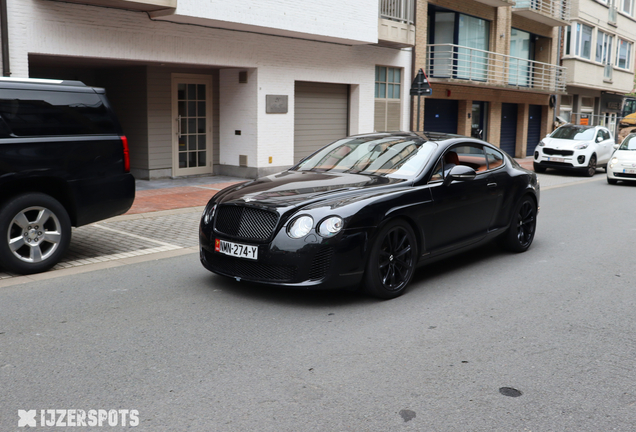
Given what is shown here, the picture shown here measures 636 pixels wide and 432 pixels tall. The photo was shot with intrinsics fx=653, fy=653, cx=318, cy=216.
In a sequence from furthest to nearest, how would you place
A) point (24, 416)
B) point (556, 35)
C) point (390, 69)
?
point (556, 35) → point (390, 69) → point (24, 416)

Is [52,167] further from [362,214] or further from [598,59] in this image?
[598,59]

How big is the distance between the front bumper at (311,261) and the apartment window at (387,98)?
15.0 meters

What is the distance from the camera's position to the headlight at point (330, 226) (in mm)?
5301

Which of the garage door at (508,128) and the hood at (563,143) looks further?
the garage door at (508,128)

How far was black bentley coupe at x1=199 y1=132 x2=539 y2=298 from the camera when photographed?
17.5 feet

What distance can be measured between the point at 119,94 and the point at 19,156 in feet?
32.8

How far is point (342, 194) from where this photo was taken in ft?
18.7

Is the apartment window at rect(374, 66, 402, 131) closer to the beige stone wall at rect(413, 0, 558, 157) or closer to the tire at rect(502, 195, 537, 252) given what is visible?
the beige stone wall at rect(413, 0, 558, 157)

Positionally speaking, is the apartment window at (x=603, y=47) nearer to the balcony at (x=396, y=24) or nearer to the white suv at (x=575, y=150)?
the white suv at (x=575, y=150)

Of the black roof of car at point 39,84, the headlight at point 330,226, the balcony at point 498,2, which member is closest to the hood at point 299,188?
the headlight at point 330,226

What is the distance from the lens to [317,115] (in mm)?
18484

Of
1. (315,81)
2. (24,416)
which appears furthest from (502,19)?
(24,416)

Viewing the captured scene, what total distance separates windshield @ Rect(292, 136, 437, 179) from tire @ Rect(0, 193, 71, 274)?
256 centimetres

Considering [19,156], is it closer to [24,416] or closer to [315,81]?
[24,416]
